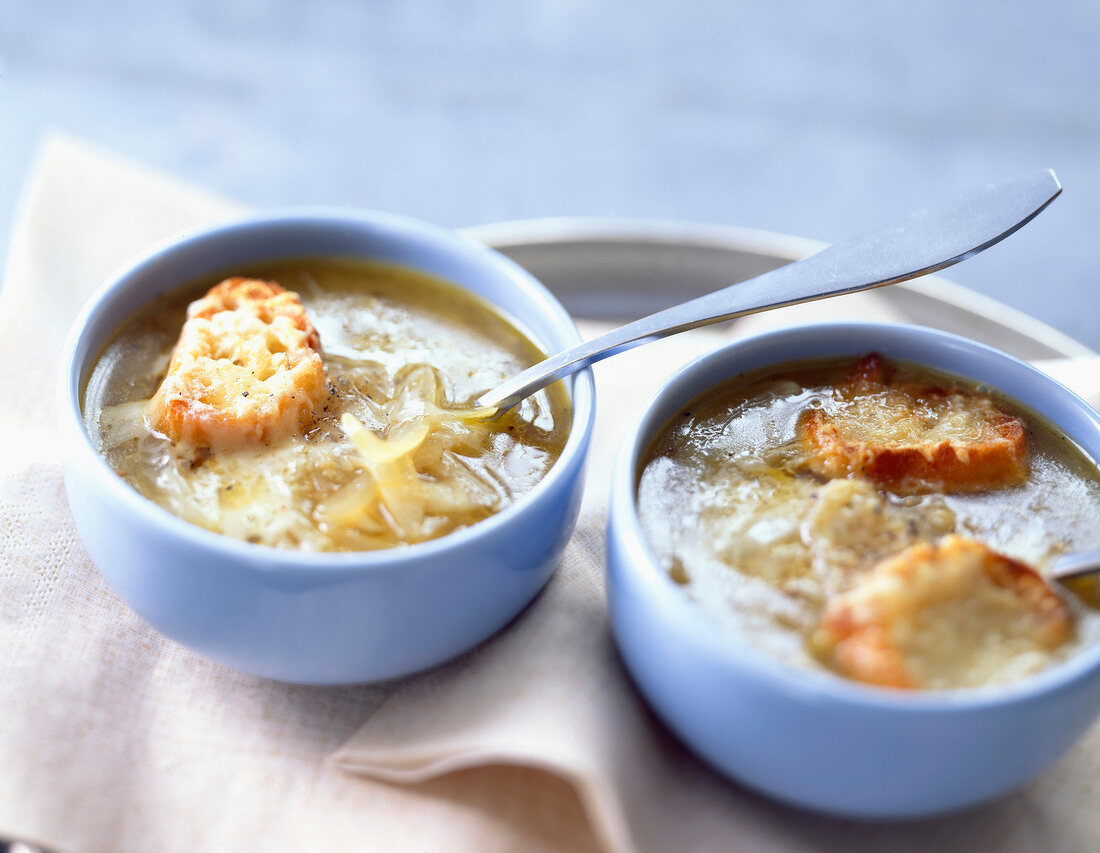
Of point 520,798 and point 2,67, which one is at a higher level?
point 520,798

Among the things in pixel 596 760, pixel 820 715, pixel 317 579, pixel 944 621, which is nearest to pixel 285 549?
pixel 317 579

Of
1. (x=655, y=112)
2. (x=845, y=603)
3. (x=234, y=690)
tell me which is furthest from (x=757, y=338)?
(x=655, y=112)

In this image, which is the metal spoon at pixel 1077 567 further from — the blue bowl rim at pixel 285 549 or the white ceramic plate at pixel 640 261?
the white ceramic plate at pixel 640 261

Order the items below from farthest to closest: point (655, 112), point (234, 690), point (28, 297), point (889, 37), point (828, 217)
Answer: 1. point (889, 37)
2. point (655, 112)
3. point (828, 217)
4. point (28, 297)
5. point (234, 690)

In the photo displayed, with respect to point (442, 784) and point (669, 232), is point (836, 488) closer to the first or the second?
point (442, 784)

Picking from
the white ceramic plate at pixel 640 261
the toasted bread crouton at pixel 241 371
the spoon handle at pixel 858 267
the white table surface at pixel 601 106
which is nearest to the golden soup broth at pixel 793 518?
the spoon handle at pixel 858 267

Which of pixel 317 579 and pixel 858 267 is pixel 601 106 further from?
pixel 317 579

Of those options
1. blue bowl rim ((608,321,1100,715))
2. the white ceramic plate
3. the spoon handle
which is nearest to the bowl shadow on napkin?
blue bowl rim ((608,321,1100,715))
